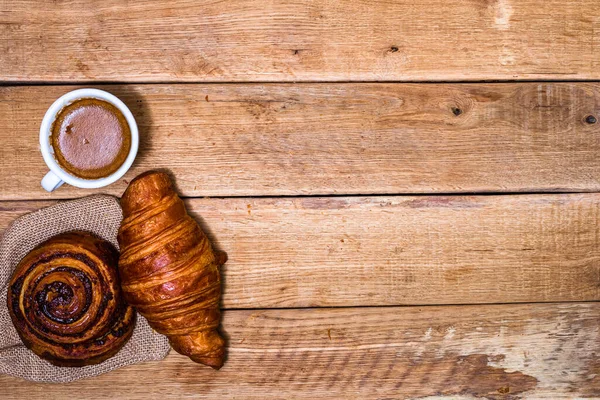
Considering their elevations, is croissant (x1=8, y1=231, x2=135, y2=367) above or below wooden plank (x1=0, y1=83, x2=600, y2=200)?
below

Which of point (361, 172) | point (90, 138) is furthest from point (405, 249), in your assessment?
point (90, 138)

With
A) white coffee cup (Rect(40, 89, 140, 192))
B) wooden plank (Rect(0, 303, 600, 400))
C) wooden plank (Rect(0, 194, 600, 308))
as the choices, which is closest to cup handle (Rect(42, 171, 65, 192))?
white coffee cup (Rect(40, 89, 140, 192))

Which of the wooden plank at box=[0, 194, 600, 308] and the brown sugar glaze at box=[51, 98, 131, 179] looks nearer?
the brown sugar glaze at box=[51, 98, 131, 179]

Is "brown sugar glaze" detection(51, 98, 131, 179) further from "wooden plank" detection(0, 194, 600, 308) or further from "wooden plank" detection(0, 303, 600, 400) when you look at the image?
"wooden plank" detection(0, 303, 600, 400)

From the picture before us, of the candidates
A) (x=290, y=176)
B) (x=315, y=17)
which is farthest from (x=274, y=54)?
(x=290, y=176)

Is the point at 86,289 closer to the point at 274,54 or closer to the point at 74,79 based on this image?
the point at 74,79

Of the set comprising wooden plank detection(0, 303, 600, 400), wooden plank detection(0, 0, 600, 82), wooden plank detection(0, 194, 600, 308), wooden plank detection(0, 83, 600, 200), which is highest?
wooden plank detection(0, 0, 600, 82)
